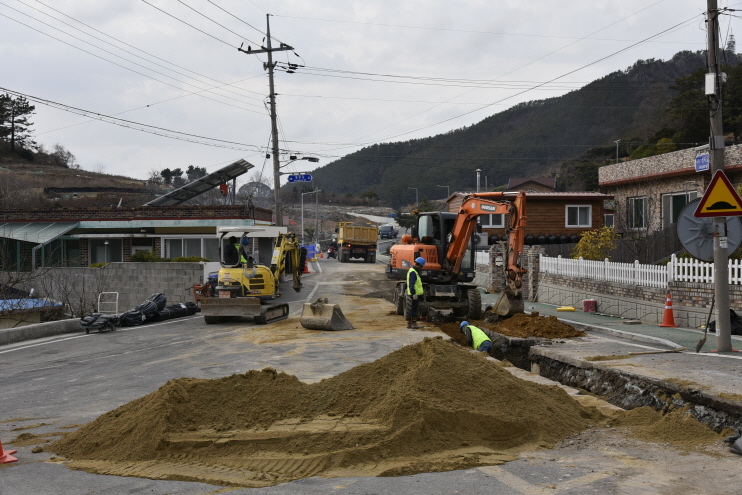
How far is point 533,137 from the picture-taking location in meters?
136

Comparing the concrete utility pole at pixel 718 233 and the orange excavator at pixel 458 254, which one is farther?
the orange excavator at pixel 458 254

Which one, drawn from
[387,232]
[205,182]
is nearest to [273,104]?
[205,182]

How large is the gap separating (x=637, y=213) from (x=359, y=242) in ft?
72.1

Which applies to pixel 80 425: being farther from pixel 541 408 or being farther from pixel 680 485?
pixel 680 485

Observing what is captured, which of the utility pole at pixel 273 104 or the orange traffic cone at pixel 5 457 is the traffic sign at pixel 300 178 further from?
the orange traffic cone at pixel 5 457

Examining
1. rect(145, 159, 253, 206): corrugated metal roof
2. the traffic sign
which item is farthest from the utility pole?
rect(145, 159, 253, 206): corrugated metal roof

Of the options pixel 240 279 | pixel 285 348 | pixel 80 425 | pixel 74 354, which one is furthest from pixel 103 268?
pixel 80 425

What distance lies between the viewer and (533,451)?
673cm

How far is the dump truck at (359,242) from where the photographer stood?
50969 mm

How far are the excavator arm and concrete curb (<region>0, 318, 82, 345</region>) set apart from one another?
10.3 m

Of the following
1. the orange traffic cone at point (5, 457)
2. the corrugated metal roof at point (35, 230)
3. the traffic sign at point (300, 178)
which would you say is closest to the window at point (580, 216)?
the traffic sign at point (300, 178)

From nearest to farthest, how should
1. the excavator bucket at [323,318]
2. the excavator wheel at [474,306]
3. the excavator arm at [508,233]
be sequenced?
the excavator arm at [508,233] → the excavator bucket at [323,318] → the excavator wheel at [474,306]

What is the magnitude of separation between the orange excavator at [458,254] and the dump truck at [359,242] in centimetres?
3114

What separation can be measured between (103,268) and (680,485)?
23.4 m
